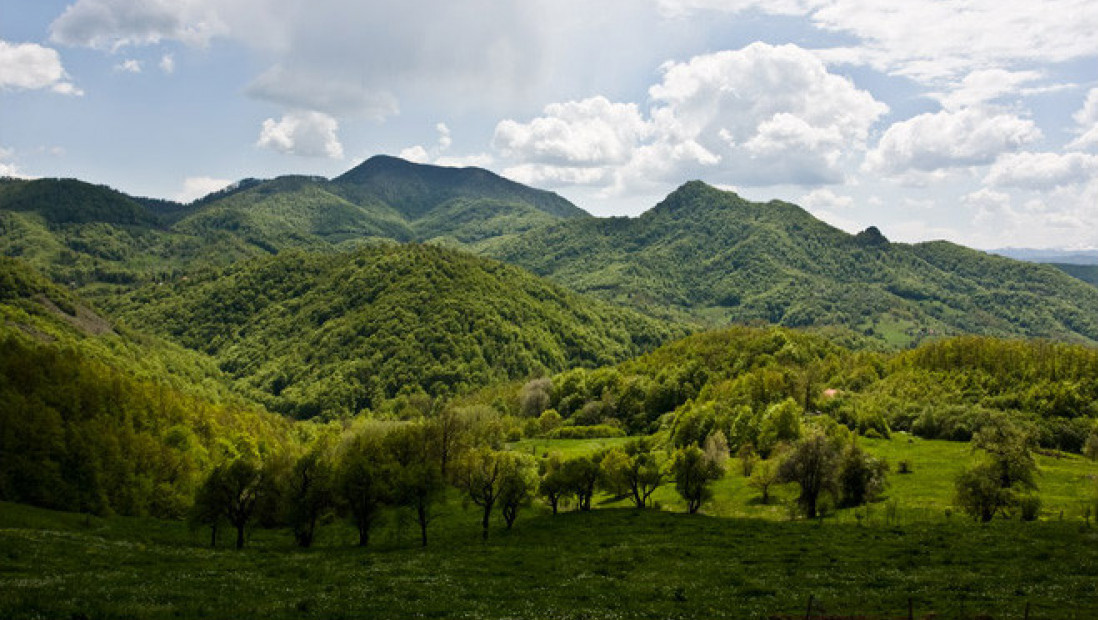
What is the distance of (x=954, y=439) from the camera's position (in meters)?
118

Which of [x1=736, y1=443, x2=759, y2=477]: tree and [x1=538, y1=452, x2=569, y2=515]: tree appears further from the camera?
[x1=736, y1=443, x2=759, y2=477]: tree

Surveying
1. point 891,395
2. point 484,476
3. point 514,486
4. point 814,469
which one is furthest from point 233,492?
point 891,395

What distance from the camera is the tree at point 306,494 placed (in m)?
64.4

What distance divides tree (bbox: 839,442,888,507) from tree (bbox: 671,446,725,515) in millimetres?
16660

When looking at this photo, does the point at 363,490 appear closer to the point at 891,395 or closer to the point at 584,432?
the point at 584,432

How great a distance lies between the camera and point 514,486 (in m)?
69.4

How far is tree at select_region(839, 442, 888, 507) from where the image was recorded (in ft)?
252

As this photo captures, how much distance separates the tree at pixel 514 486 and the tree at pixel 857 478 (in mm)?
40627

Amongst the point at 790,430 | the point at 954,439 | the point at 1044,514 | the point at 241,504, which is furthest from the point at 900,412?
the point at 241,504

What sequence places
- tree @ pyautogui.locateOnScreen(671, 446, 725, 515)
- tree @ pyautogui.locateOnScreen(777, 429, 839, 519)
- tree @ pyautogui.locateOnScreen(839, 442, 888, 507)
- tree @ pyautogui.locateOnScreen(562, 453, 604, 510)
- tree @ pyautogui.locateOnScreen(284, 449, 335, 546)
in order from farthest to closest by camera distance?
tree @ pyautogui.locateOnScreen(562, 453, 604, 510), tree @ pyautogui.locateOnScreen(839, 442, 888, 507), tree @ pyautogui.locateOnScreen(671, 446, 725, 515), tree @ pyautogui.locateOnScreen(777, 429, 839, 519), tree @ pyautogui.locateOnScreen(284, 449, 335, 546)

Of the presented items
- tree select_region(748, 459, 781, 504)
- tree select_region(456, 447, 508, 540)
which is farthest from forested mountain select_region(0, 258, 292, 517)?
tree select_region(748, 459, 781, 504)

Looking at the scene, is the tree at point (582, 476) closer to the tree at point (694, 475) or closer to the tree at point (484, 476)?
the tree at point (694, 475)

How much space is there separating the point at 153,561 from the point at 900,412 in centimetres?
14039

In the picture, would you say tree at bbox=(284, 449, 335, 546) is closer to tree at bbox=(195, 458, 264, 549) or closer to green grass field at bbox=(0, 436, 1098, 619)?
tree at bbox=(195, 458, 264, 549)
